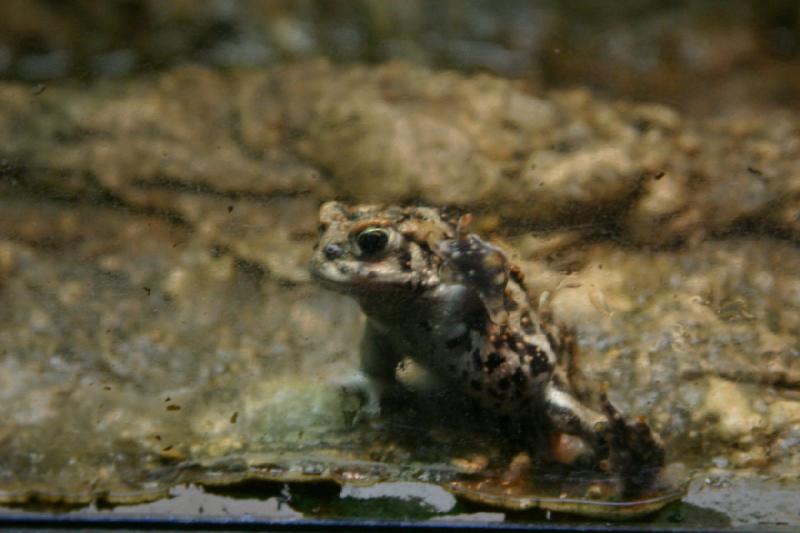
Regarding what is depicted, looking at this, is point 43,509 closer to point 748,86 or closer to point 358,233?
point 358,233

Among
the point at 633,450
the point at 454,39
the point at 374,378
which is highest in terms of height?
the point at 454,39

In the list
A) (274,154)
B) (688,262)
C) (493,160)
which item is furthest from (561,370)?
(274,154)

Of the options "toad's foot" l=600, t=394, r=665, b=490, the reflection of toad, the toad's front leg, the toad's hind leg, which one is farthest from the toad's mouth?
"toad's foot" l=600, t=394, r=665, b=490

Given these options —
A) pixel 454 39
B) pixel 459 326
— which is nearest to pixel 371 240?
pixel 459 326

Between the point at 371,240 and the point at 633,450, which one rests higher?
the point at 371,240

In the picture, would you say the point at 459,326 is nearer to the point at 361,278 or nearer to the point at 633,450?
the point at 361,278

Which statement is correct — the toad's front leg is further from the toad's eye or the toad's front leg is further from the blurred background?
the blurred background

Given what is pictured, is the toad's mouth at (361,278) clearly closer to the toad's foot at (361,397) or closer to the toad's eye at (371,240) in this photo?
the toad's eye at (371,240)
